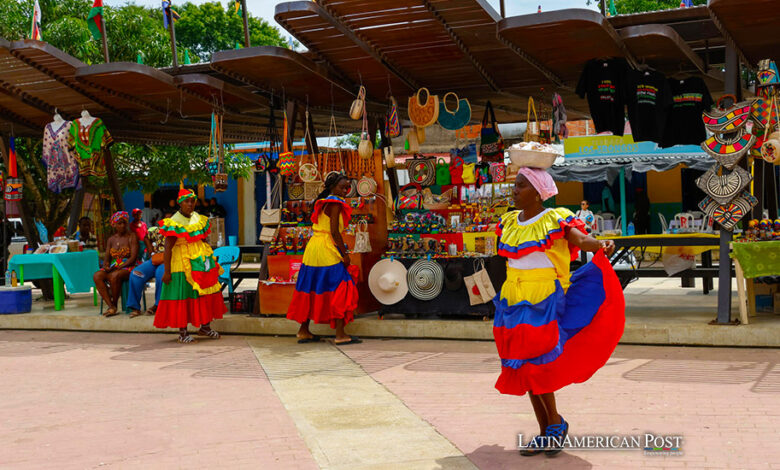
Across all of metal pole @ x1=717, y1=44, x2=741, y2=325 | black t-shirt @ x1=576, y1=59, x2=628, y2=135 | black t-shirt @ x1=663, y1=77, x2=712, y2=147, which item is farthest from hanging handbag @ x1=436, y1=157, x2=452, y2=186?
metal pole @ x1=717, y1=44, x2=741, y2=325

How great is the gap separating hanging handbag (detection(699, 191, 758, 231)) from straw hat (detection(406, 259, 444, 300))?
3.07m

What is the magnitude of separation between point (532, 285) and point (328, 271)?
4552mm

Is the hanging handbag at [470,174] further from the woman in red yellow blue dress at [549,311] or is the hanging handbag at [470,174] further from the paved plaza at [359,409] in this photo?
the woman in red yellow blue dress at [549,311]

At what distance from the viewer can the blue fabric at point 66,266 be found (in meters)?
12.2

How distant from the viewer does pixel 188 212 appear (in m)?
9.60

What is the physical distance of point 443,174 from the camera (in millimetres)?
10242

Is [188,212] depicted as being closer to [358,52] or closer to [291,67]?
[291,67]

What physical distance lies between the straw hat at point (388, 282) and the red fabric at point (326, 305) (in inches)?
25.4

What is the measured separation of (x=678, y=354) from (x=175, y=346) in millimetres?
5634

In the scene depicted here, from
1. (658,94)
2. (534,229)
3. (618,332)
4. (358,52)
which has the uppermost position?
(358,52)

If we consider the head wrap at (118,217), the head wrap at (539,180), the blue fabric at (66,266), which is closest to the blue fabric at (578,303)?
the head wrap at (539,180)

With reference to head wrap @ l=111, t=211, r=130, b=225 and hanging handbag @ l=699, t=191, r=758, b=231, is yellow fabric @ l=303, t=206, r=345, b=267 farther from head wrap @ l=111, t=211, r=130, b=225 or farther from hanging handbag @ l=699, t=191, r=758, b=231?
hanging handbag @ l=699, t=191, r=758, b=231

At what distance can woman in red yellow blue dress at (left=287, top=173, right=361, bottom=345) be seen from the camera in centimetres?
893

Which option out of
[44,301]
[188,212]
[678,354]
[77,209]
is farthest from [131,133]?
[678,354]
